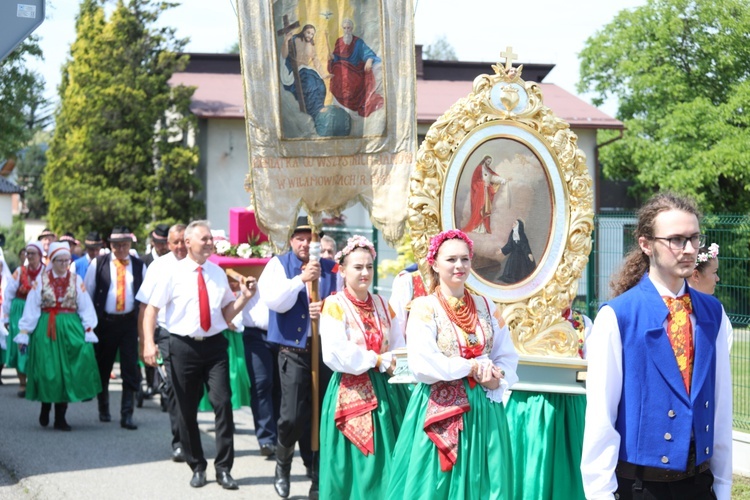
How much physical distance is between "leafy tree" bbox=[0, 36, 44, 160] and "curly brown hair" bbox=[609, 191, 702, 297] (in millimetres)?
16638

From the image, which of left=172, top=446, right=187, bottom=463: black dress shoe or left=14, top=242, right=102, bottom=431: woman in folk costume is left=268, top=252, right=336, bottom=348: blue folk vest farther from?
left=14, top=242, right=102, bottom=431: woman in folk costume

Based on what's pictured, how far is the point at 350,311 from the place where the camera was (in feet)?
22.3

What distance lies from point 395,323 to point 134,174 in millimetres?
23846

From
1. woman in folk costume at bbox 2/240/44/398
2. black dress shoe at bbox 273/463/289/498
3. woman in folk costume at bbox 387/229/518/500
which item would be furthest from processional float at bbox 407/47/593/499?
→ woman in folk costume at bbox 2/240/44/398

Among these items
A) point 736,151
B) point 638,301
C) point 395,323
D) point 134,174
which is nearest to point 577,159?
point 395,323

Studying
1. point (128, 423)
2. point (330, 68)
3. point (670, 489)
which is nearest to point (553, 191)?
point (330, 68)

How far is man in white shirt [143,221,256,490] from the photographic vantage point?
834 centimetres

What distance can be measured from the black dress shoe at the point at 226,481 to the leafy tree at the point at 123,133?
2137 centimetres

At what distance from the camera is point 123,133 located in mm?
29312

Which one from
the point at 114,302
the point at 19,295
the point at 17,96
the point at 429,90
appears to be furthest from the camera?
the point at 429,90

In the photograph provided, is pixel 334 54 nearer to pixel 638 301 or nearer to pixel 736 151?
pixel 638 301

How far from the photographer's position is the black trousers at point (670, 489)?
12.8 ft

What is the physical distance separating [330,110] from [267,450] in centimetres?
369

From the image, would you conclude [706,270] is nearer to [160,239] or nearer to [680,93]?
[160,239]
